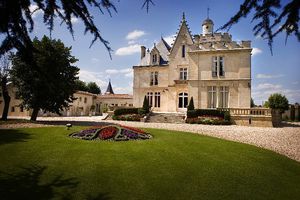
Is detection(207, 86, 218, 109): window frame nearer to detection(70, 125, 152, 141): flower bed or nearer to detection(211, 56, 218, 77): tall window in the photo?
detection(211, 56, 218, 77): tall window

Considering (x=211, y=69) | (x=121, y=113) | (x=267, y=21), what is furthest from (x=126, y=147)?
(x=211, y=69)

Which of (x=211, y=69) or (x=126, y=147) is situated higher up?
(x=211, y=69)

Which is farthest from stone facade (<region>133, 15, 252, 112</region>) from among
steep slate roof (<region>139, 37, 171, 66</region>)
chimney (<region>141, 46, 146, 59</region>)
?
chimney (<region>141, 46, 146, 59</region>)

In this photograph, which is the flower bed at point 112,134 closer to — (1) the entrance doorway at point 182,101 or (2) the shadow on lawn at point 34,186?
(2) the shadow on lawn at point 34,186

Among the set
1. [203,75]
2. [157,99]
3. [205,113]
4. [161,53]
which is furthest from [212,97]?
[161,53]

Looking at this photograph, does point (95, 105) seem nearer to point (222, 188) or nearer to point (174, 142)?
point (174, 142)

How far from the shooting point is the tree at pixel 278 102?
153 feet

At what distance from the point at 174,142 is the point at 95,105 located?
53.9m

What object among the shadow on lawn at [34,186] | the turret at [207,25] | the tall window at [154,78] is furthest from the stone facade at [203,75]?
the shadow on lawn at [34,186]

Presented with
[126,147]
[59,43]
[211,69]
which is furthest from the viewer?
[211,69]

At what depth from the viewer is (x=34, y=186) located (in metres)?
6.81

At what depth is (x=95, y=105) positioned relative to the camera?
64.1 meters

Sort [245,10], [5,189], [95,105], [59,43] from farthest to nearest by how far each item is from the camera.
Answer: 1. [95,105]
2. [59,43]
3. [5,189]
4. [245,10]

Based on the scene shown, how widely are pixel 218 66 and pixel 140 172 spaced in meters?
26.1
